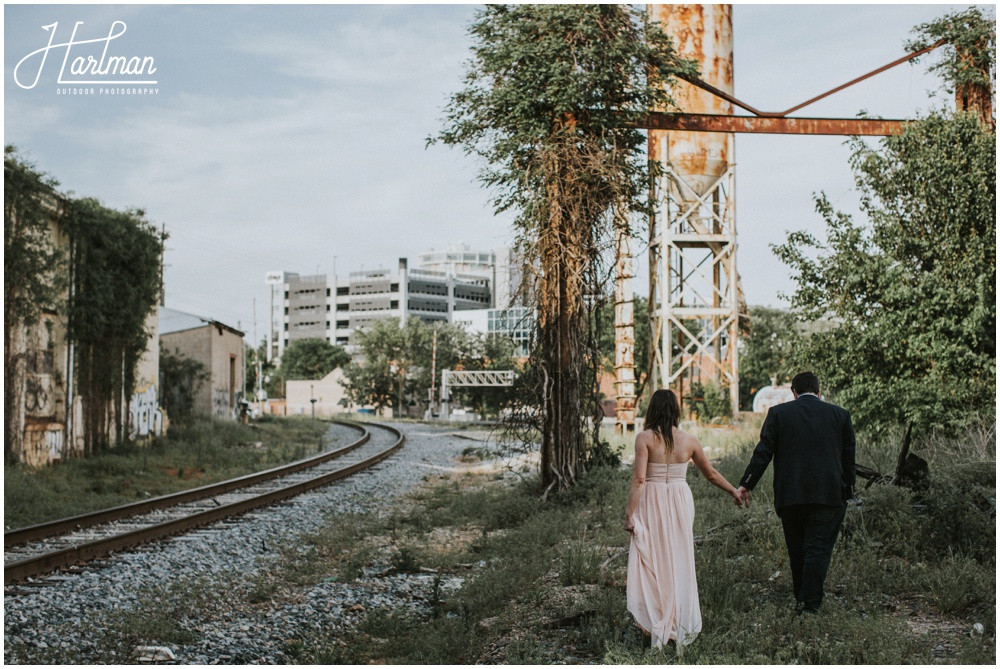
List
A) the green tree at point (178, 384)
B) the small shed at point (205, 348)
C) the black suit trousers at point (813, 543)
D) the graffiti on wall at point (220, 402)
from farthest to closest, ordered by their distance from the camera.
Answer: the graffiti on wall at point (220, 402) → the small shed at point (205, 348) → the green tree at point (178, 384) → the black suit trousers at point (813, 543)

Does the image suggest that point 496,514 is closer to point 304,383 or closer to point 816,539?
point 816,539

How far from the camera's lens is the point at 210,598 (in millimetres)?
7844

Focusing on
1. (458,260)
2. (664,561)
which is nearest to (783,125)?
(664,561)

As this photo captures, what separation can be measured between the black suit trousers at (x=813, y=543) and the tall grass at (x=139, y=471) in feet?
31.9

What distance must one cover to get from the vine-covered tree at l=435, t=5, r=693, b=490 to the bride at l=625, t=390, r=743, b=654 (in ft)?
22.9

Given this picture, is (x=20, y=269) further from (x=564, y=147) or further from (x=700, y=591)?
(x=700, y=591)

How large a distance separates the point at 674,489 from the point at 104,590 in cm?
521

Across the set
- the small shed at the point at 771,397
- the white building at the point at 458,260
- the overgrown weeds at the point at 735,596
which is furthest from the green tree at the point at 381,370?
the white building at the point at 458,260

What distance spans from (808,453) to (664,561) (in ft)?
4.67

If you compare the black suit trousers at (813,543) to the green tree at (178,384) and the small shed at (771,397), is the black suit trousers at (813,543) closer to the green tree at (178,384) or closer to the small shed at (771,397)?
the small shed at (771,397)

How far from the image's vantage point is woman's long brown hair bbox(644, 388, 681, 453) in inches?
233

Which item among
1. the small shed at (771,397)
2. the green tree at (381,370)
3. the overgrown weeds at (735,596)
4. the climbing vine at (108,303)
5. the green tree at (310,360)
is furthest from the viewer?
the green tree at (310,360)

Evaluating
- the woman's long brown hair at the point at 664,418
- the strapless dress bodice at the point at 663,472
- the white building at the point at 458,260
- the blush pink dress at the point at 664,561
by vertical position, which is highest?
the white building at the point at 458,260

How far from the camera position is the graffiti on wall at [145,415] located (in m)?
23.3
